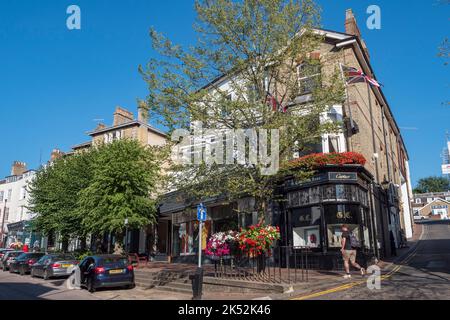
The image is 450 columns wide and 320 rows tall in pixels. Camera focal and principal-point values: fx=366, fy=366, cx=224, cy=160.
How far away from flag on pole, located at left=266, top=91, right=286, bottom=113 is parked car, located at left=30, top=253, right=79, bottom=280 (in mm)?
13599

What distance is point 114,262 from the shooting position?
48.2ft

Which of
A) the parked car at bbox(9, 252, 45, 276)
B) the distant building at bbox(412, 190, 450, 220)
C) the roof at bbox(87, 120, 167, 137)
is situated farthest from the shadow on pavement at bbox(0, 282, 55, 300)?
the distant building at bbox(412, 190, 450, 220)

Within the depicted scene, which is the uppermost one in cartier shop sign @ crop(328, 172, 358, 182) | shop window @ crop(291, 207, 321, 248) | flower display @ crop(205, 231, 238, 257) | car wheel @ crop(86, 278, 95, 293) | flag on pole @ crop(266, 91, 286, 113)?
flag on pole @ crop(266, 91, 286, 113)

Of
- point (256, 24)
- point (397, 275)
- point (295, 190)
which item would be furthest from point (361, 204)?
point (256, 24)

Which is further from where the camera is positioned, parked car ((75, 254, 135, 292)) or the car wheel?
the car wheel

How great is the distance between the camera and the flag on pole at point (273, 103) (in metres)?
14.5

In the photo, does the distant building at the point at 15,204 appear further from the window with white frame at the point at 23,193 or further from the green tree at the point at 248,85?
the green tree at the point at 248,85

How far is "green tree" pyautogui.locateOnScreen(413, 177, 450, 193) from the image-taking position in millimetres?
113812

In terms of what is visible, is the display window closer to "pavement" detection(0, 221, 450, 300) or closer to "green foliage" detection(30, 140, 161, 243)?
"pavement" detection(0, 221, 450, 300)

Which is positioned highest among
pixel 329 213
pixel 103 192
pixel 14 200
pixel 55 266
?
pixel 14 200

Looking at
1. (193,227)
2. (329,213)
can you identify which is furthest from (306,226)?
(193,227)

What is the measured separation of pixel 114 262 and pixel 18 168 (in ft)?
164

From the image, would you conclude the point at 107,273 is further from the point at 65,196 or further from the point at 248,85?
Answer: the point at 65,196
